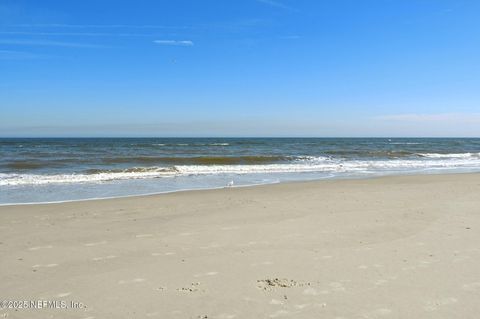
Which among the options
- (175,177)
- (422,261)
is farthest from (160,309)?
(175,177)

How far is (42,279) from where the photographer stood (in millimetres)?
4469

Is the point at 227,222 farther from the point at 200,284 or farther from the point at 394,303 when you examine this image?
the point at 394,303

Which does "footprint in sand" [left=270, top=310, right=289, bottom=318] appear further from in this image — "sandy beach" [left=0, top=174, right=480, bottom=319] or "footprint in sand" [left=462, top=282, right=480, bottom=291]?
"footprint in sand" [left=462, top=282, right=480, bottom=291]

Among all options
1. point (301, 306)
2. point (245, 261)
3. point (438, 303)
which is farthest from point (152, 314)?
point (438, 303)

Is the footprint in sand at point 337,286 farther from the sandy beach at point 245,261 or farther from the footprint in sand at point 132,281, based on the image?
the footprint in sand at point 132,281

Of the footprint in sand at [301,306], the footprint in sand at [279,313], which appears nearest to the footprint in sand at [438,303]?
the footprint in sand at [301,306]

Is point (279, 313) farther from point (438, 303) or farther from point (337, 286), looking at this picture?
point (438, 303)

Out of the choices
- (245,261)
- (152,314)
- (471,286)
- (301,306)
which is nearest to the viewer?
(152,314)

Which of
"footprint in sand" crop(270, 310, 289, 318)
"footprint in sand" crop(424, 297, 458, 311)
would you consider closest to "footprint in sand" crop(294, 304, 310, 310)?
"footprint in sand" crop(270, 310, 289, 318)

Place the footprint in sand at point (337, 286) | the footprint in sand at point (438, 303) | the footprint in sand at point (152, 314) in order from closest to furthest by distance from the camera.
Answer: the footprint in sand at point (152, 314), the footprint in sand at point (438, 303), the footprint in sand at point (337, 286)

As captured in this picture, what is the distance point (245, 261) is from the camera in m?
5.06

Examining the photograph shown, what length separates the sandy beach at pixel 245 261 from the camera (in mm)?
3773

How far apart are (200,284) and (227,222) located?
3.18 metres

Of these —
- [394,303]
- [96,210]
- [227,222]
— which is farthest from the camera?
[96,210]
